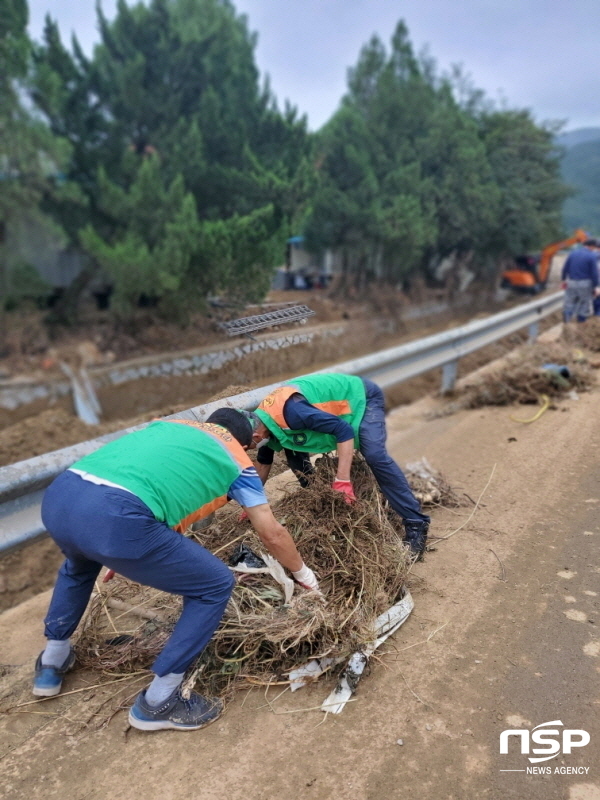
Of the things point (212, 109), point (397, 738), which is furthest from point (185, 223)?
point (397, 738)

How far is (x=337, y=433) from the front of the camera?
339 centimetres

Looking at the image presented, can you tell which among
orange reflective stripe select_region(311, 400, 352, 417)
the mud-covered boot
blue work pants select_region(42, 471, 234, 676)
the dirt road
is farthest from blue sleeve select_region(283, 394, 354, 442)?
blue work pants select_region(42, 471, 234, 676)

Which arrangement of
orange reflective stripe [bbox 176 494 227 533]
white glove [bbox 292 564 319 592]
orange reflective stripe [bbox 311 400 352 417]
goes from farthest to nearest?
1. orange reflective stripe [bbox 311 400 352 417]
2. white glove [bbox 292 564 319 592]
3. orange reflective stripe [bbox 176 494 227 533]

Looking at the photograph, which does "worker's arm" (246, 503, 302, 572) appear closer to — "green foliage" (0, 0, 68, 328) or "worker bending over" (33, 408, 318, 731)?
"worker bending over" (33, 408, 318, 731)

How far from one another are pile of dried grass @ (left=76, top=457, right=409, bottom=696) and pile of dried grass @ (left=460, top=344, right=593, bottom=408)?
3.29 metres

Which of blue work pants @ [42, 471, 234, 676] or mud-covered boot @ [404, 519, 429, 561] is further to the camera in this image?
mud-covered boot @ [404, 519, 429, 561]

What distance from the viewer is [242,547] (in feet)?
10.4

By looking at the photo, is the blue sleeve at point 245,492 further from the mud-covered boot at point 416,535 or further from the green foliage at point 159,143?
the green foliage at point 159,143

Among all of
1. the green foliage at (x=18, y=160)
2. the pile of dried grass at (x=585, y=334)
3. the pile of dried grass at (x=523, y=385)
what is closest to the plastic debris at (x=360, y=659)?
the pile of dried grass at (x=523, y=385)

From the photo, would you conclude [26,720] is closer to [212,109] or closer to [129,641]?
[129,641]

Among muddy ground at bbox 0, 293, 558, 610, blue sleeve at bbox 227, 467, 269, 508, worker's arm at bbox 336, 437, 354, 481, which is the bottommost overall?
muddy ground at bbox 0, 293, 558, 610

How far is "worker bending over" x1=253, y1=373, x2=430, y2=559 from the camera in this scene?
338 cm

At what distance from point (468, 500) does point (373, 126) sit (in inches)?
785

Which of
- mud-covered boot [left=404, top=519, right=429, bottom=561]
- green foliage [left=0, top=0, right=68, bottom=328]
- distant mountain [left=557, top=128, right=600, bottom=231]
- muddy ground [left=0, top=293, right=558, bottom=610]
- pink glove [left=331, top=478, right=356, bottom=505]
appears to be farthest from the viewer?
distant mountain [left=557, top=128, right=600, bottom=231]
